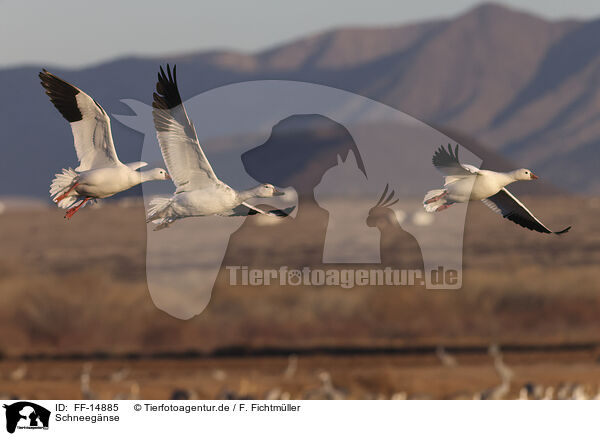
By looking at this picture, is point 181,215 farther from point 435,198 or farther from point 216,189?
point 435,198

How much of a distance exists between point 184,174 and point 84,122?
5.88ft

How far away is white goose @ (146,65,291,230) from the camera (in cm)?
1218

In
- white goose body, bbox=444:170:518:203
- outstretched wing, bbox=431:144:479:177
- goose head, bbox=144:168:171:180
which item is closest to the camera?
outstretched wing, bbox=431:144:479:177

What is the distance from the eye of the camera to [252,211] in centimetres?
1204

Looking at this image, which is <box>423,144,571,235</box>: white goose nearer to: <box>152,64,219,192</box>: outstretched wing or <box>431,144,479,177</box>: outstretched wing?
<box>431,144,479,177</box>: outstretched wing

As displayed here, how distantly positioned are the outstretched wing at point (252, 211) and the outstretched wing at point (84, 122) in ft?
5.84

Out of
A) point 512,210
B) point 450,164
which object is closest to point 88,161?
point 450,164

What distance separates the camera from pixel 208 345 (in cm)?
4056

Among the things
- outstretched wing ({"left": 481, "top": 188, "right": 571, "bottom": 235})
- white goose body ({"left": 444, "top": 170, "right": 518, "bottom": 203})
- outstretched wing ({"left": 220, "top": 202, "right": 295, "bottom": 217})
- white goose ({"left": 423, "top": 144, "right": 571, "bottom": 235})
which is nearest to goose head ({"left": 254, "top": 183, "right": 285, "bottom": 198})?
outstretched wing ({"left": 220, "top": 202, "right": 295, "bottom": 217})

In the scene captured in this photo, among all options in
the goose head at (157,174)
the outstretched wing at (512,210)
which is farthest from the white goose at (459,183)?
the goose head at (157,174)

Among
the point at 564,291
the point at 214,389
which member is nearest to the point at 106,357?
the point at 214,389
